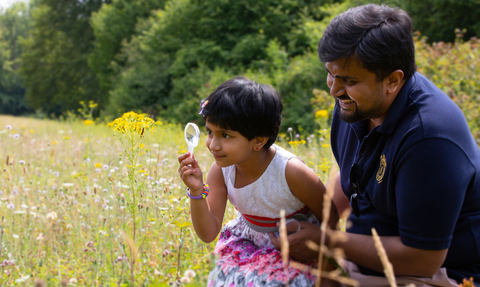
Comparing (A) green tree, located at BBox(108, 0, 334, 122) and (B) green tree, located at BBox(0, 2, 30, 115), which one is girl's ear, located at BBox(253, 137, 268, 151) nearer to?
(A) green tree, located at BBox(108, 0, 334, 122)

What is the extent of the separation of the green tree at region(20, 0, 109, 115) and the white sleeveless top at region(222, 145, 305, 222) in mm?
23527

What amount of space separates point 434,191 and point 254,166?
83cm

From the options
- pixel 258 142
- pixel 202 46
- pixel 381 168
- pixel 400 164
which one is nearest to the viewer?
pixel 400 164

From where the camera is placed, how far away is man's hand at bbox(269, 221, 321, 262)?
1553 millimetres

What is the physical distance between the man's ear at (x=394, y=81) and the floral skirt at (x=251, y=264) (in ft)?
2.35

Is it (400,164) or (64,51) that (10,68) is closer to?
(64,51)

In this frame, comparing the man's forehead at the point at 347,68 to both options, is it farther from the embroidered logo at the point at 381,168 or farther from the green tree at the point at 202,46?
the green tree at the point at 202,46

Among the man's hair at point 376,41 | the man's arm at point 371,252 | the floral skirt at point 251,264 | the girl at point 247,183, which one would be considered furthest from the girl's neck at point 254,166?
the man's hair at point 376,41

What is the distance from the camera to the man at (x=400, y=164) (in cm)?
126

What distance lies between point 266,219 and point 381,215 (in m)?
0.54

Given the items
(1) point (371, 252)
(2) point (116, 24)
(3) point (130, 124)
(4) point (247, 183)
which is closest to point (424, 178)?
(1) point (371, 252)

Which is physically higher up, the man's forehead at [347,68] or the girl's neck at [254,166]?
the man's forehead at [347,68]

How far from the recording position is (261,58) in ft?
37.3

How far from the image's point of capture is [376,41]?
1414 millimetres
